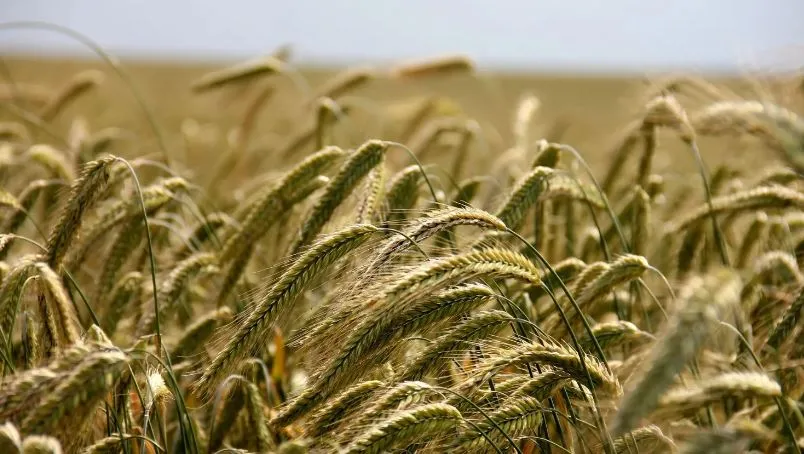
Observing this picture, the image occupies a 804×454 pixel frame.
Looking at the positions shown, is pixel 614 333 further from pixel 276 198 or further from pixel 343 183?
pixel 276 198

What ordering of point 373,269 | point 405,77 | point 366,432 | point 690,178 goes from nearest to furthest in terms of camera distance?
point 366,432 → point 373,269 → point 405,77 → point 690,178

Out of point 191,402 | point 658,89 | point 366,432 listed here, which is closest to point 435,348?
point 366,432

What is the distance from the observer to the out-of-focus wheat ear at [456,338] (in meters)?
1.81

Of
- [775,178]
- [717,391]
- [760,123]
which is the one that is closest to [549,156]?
[760,123]

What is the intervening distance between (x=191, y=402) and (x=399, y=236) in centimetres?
138

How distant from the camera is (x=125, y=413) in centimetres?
205

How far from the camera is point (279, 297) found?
1816 mm

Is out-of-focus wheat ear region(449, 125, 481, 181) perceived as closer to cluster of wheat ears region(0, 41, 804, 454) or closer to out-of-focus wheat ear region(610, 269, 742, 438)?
cluster of wheat ears region(0, 41, 804, 454)

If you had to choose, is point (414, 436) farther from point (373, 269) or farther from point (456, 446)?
point (373, 269)

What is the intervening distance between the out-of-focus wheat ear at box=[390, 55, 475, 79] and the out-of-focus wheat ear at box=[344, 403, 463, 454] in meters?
2.94

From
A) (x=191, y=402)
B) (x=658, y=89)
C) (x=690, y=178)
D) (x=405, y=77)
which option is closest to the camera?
(x=191, y=402)

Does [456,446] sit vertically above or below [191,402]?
above

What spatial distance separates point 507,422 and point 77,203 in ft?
3.84

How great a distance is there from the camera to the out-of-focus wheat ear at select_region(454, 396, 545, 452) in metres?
1.70
